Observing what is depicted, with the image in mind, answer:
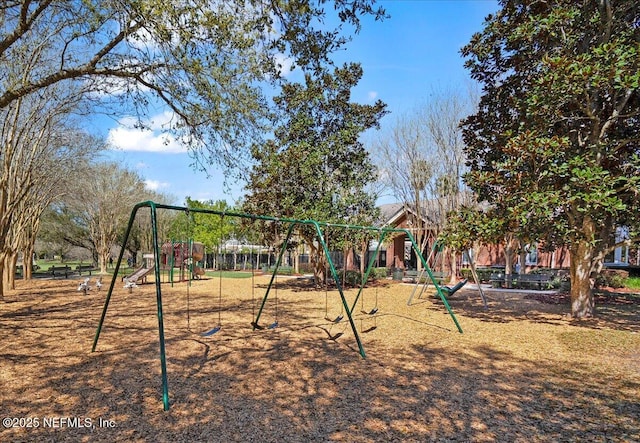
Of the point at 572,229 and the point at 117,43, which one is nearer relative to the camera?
the point at 117,43

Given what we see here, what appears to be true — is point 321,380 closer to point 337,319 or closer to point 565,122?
point 337,319

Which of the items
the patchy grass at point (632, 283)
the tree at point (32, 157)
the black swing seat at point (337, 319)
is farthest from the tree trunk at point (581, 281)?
the tree at point (32, 157)

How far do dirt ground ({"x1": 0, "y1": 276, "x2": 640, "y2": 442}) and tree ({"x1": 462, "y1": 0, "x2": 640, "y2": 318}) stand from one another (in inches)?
92.9

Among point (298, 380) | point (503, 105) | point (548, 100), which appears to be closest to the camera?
point (298, 380)

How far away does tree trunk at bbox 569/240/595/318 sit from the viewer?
9.13 m

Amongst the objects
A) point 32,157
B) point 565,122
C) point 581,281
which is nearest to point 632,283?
point 581,281

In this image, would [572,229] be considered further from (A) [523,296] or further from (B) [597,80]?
(A) [523,296]

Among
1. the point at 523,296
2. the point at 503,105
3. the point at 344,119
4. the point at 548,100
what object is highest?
the point at 344,119

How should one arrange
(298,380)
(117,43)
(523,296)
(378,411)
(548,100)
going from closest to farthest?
(378,411) < (298,380) < (117,43) < (548,100) < (523,296)

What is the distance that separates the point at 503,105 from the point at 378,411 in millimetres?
8797

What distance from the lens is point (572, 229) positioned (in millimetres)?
8078

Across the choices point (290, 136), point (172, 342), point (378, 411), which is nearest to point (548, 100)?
point (378, 411)

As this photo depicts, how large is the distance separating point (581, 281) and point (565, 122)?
378 centimetres

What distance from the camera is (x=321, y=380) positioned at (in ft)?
16.7
